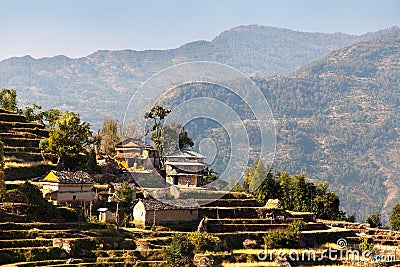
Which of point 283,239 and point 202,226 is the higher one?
point 202,226

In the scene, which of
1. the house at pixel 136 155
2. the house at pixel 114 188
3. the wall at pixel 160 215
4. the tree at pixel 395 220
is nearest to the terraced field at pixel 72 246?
the wall at pixel 160 215

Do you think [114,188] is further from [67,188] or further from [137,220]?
[67,188]

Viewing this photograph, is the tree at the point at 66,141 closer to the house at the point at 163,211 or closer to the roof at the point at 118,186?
the roof at the point at 118,186

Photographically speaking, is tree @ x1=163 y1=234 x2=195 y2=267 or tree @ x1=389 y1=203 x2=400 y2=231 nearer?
tree @ x1=163 y1=234 x2=195 y2=267

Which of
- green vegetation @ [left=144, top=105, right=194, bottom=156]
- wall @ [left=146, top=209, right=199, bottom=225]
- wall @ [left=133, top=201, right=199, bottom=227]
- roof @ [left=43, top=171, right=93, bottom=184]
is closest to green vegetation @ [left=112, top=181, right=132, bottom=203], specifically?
wall @ [left=133, top=201, right=199, bottom=227]

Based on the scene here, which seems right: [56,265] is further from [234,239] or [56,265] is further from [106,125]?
[106,125]

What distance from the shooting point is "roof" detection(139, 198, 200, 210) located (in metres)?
42.5

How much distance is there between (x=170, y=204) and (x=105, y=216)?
502 centimetres

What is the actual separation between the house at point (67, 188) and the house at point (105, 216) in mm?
1943

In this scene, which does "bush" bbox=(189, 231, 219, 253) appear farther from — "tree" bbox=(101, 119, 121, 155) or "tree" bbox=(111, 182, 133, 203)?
"tree" bbox=(101, 119, 121, 155)

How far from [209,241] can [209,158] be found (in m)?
21.4

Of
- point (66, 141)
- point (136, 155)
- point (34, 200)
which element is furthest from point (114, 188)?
point (136, 155)

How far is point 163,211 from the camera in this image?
42906 mm

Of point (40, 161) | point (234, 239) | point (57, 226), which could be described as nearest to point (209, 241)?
point (234, 239)
